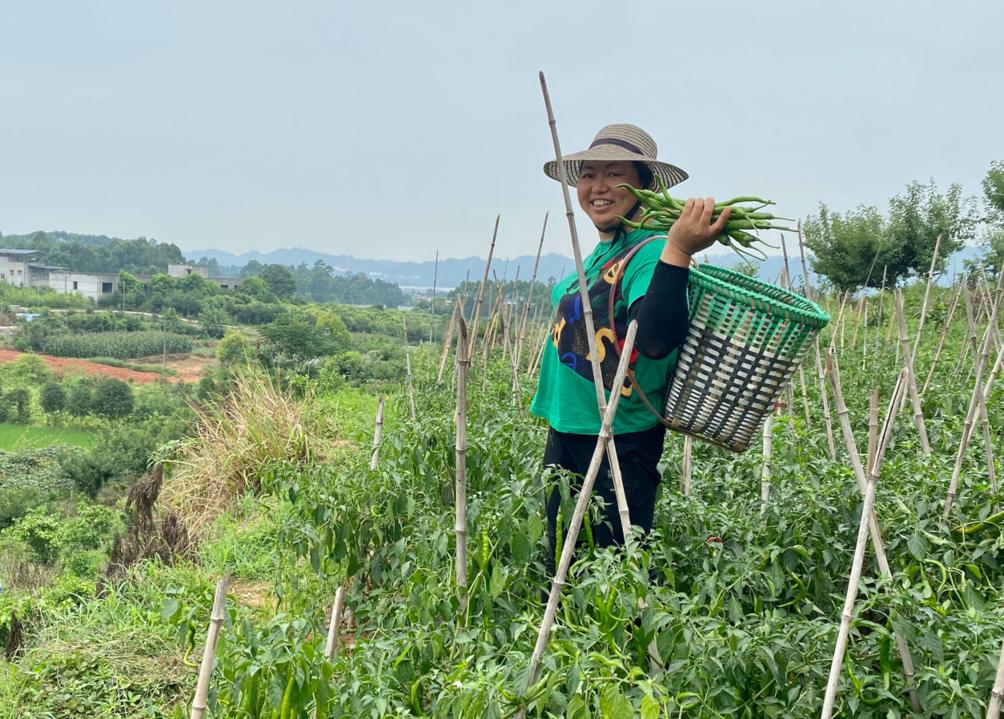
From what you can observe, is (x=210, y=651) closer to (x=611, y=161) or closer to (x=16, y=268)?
(x=611, y=161)

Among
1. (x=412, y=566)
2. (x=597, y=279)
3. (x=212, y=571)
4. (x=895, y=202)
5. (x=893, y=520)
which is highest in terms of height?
(x=895, y=202)

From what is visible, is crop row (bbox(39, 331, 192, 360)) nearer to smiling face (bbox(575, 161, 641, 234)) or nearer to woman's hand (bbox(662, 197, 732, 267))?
smiling face (bbox(575, 161, 641, 234))

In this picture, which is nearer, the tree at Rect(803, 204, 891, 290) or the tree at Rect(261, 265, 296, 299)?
the tree at Rect(803, 204, 891, 290)

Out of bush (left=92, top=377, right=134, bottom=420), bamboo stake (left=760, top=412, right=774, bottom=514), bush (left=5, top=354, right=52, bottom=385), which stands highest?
bamboo stake (left=760, top=412, right=774, bottom=514)

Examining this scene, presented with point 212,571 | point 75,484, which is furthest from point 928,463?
point 75,484

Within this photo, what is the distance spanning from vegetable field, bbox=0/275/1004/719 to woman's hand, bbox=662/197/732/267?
408 millimetres

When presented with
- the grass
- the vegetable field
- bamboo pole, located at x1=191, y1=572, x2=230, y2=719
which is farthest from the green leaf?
the grass

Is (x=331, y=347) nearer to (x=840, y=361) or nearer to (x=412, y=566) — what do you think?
(x=840, y=361)

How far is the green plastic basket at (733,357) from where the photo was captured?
1.50m

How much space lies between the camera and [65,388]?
14273mm

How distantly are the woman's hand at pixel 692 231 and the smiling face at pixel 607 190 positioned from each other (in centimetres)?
34

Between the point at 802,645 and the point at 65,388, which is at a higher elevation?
the point at 802,645

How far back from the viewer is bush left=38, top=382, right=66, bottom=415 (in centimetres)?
1362

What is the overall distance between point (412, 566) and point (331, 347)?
922cm
